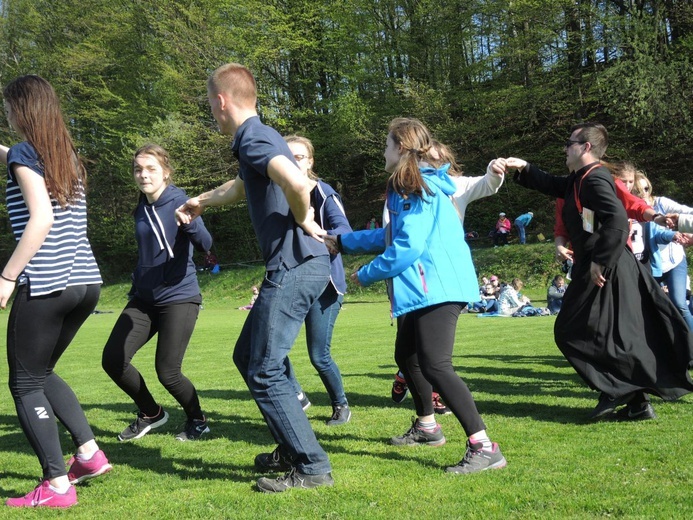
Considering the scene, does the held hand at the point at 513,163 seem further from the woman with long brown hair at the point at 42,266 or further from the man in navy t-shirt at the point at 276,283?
the woman with long brown hair at the point at 42,266

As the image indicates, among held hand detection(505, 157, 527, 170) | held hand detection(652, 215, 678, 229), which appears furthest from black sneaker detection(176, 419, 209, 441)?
held hand detection(652, 215, 678, 229)

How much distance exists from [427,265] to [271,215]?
1.03 metres

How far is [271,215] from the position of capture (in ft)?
12.6

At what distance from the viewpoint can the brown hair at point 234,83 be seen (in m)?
3.83

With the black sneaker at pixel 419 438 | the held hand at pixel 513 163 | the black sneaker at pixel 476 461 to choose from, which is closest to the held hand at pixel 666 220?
the held hand at pixel 513 163

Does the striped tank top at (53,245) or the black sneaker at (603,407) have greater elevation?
the striped tank top at (53,245)

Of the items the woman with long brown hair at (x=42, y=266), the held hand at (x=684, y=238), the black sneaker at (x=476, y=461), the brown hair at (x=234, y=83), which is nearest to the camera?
the woman with long brown hair at (x=42, y=266)

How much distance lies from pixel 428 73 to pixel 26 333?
34236 mm

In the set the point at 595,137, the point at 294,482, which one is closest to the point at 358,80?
the point at 595,137

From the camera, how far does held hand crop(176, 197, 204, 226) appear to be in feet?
15.2

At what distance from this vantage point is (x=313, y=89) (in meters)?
39.8

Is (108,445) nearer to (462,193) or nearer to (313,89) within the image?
(462,193)

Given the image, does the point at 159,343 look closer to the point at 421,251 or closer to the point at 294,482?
the point at 294,482

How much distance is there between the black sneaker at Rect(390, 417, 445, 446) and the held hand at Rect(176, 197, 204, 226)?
2.05 meters
